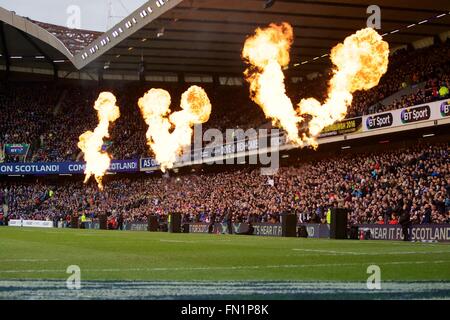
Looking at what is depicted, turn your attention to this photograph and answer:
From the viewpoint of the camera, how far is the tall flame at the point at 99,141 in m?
55.2

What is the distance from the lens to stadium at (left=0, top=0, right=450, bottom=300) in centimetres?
1234

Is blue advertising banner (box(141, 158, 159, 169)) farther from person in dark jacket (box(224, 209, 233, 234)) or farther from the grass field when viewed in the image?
Result: the grass field

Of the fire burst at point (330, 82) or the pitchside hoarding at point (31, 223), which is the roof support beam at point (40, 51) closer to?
the pitchside hoarding at point (31, 223)

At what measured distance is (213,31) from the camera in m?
42.6

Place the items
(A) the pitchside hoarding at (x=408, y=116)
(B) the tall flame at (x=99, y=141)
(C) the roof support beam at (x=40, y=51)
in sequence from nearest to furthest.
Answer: (A) the pitchside hoarding at (x=408, y=116) → (B) the tall flame at (x=99, y=141) → (C) the roof support beam at (x=40, y=51)

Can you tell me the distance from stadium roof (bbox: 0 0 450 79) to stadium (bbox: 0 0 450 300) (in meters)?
0.19

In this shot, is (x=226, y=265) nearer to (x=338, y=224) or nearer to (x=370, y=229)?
(x=338, y=224)

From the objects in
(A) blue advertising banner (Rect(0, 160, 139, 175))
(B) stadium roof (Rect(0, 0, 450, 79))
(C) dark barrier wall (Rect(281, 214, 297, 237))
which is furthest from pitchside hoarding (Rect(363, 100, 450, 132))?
(A) blue advertising banner (Rect(0, 160, 139, 175))

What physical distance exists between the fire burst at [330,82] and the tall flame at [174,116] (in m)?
8.23

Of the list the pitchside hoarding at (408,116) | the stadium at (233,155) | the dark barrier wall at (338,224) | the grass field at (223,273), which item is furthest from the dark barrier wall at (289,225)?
the grass field at (223,273)

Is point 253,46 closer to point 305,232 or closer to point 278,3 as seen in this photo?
point 278,3

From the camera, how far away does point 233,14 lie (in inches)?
1524

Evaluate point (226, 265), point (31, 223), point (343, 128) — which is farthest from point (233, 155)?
point (226, 265)
